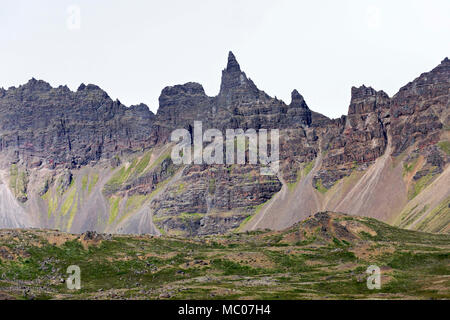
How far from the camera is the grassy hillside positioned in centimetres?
13038

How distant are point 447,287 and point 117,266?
93.9m

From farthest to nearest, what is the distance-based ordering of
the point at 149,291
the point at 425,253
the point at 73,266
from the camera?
1. the point at 425,253
2. the point at 73,266
3. the point at 149,291

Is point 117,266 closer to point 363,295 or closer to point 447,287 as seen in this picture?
point 363,295

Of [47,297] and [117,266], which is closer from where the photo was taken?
[47,297]

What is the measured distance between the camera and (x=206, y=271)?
170 m

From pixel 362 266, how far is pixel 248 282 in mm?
39683

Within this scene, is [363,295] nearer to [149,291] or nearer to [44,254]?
[149,291]

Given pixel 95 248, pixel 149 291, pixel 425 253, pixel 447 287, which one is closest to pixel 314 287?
pixel 447 287

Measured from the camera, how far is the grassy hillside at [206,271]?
13038 centimetres
